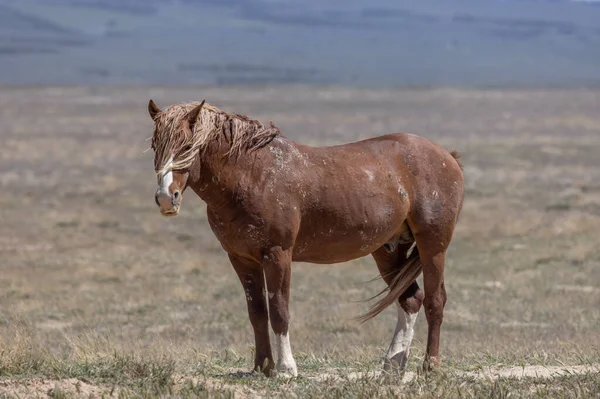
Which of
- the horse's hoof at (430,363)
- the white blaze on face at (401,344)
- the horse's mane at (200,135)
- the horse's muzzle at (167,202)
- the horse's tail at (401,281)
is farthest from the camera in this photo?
the horse's tail at (401,281)

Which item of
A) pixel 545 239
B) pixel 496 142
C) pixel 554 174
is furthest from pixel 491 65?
pixel 545 239

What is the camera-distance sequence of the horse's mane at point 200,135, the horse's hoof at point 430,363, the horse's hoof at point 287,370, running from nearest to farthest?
the horse's mane at point 200,135, the horse's hoof at point 287,370, the horse's hoof at point 430,363

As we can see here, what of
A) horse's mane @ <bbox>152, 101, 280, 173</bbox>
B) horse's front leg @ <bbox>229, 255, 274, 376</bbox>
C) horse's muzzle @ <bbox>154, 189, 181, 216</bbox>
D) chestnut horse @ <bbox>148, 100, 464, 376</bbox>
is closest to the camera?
horse's muzzle @ <bbox>154, 189, 181, 216</bbox>

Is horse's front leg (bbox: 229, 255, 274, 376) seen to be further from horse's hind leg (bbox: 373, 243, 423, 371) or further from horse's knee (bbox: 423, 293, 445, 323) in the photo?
horse's knee (bbox: 423, 293, 445, 323)

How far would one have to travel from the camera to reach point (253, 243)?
744cm

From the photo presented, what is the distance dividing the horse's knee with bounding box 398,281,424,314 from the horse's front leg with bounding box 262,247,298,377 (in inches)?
51.1

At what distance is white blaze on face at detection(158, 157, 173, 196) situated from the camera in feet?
22.9

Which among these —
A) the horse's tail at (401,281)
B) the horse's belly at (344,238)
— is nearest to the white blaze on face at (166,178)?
the horse's belly at (344,238)

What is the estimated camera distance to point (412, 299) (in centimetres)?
858

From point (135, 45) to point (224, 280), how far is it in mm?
163433

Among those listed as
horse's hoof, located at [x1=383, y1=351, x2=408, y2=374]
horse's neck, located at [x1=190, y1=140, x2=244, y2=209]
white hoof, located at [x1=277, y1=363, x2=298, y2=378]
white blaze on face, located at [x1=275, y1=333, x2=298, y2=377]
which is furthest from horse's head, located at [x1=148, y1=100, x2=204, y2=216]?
horse's hoof, located at [x1=383, y1=351, x2=408, y2=374]

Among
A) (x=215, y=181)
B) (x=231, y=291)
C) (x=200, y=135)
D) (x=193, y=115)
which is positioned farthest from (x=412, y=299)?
(x=231, y=291)

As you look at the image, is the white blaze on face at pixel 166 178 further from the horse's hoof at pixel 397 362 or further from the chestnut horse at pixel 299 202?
the horse's hoof at pixel 397 362

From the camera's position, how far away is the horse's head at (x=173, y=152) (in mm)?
6977
